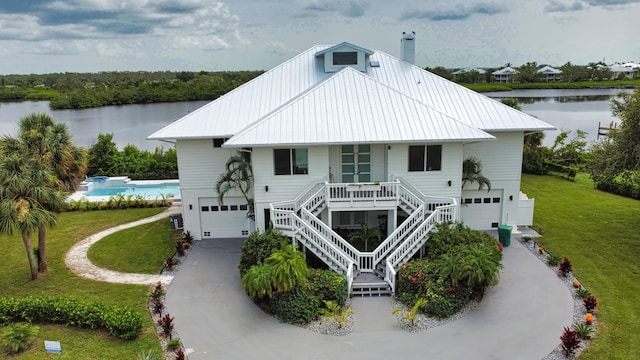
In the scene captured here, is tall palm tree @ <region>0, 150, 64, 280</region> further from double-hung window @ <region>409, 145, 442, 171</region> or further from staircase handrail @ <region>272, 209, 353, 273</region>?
double-hung window @ <region>409, 145, 442, 171</region>

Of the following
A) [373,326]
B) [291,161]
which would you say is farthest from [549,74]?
[373,326]

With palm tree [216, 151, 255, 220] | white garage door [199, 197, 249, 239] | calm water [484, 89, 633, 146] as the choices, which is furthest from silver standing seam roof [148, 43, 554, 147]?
calm water [484, 89, 633, 146]

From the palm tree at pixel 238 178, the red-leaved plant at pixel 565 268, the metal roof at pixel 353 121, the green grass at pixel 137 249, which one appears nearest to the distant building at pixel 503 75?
the metal roof at pixel 353 121

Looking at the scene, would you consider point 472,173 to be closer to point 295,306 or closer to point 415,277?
point 415,277

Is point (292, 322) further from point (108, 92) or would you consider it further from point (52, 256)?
point (108, 92)

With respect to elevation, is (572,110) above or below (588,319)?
above

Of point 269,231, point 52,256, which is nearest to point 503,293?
point 269,231

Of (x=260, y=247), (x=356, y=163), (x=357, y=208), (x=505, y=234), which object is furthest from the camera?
(x=505, y=234)

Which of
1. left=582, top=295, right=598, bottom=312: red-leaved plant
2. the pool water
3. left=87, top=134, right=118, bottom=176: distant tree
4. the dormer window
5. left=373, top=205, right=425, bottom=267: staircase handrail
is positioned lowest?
left=582, top=295, right=598, bottom=312: red-leaved plant
